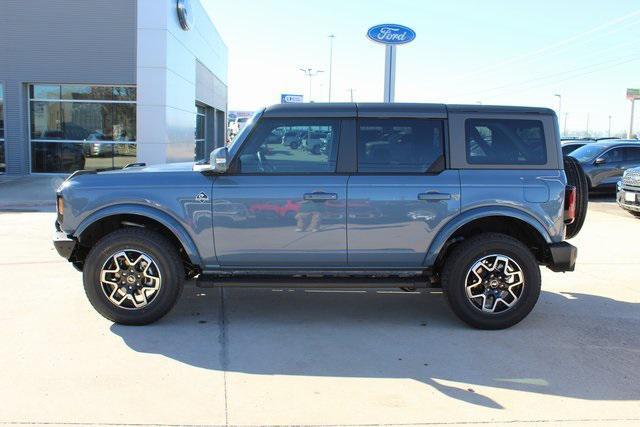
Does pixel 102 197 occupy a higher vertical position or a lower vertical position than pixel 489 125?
lower

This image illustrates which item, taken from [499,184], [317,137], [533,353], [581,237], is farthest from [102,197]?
[581,237]

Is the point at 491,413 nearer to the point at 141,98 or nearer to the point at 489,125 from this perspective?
the point at 489,125

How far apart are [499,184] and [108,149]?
15.8 meters

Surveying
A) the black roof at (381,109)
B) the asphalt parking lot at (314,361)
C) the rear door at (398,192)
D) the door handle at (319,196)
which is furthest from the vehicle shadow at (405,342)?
the black roof at (381,109)

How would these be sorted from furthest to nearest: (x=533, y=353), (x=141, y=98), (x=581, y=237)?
(x=141, y=98) → (x=581, y=237) → (x=533, y=353)

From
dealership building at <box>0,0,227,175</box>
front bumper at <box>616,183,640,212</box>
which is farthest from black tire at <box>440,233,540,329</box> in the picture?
dealership building at <box>0,0,227,175</box>

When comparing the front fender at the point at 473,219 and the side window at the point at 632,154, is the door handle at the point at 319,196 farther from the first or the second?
the side window at the point at 632,154

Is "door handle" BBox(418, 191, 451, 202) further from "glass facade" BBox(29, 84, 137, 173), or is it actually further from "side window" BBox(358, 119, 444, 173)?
"glass facade" BBox(29, 84, 137, 173)

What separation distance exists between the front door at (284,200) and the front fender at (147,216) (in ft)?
0.83

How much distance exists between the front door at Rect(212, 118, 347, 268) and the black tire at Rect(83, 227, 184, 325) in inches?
16.5

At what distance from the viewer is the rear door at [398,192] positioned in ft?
16.1

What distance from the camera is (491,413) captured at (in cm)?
362

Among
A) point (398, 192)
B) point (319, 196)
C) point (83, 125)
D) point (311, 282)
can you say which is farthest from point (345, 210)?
point (83, 125)

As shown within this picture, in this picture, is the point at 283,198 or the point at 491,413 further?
the point at 283,198
